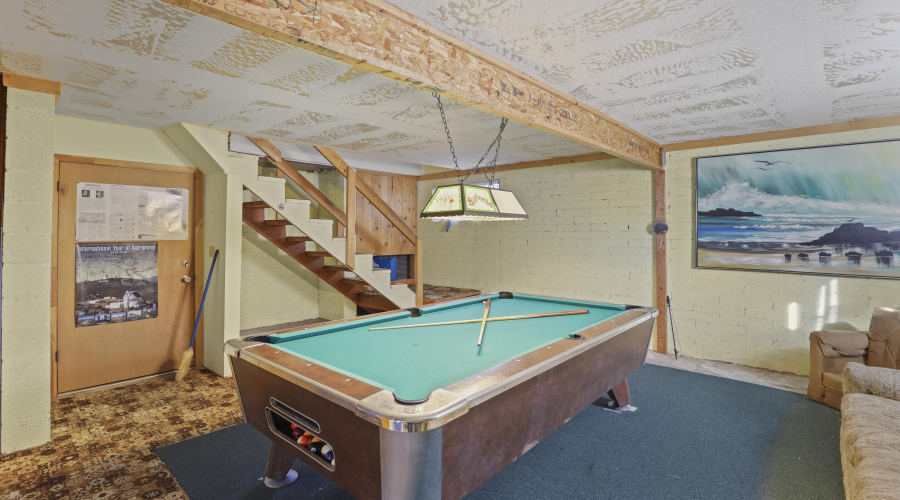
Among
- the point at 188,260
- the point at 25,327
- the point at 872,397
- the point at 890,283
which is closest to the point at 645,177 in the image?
the point at 890,283

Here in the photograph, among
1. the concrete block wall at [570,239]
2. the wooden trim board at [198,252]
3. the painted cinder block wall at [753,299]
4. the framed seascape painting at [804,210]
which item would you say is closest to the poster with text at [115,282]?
the wooden trim board at [198,252]

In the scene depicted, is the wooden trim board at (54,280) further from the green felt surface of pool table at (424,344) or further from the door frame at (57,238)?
the green felt surface of pool table at (424,344)

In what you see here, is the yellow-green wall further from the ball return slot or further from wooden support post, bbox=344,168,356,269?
the ball return slot

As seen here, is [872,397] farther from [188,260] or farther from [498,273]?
[188,260]

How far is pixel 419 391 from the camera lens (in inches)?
64.8

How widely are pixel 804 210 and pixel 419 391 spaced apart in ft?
13.4

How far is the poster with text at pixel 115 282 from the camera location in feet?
11.9

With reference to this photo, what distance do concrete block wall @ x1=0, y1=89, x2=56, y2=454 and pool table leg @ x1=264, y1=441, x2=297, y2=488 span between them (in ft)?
5.57

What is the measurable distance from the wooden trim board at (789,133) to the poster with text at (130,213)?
494 centimetres

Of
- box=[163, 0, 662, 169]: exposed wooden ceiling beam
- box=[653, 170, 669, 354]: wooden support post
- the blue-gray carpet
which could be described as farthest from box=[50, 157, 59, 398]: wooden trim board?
box=[653, 170, 669, 354]: wooden support post

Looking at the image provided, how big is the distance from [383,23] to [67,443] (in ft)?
10.5

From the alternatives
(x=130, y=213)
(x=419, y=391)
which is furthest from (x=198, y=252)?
(x=419, y=391)

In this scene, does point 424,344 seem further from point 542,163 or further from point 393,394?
point 542,163

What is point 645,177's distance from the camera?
15.6 feet
